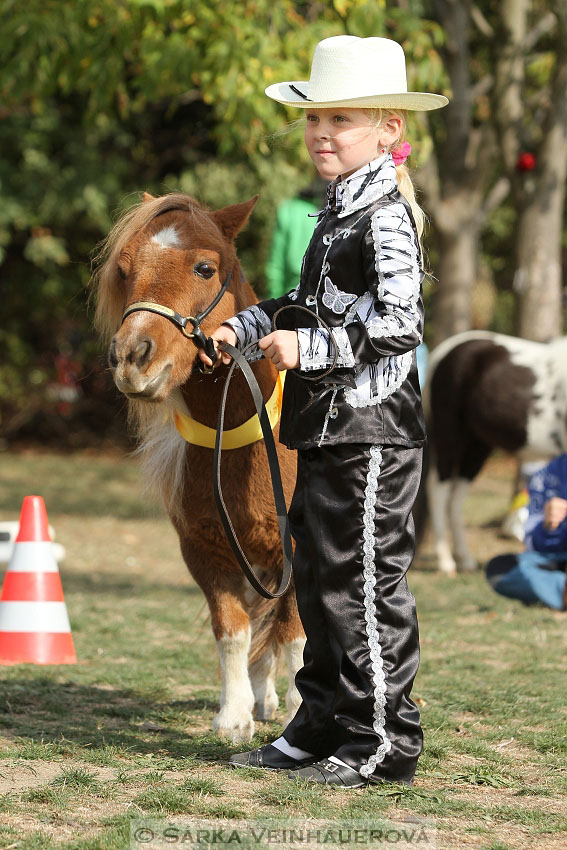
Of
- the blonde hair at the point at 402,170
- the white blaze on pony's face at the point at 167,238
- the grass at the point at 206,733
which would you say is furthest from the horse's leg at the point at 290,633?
the blonde hair at the point at 402,170

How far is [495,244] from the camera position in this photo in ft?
61.2

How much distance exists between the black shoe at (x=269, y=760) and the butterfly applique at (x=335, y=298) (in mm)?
1370

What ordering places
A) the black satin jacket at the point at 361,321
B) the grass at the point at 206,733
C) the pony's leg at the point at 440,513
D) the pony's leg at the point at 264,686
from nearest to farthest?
the grass at the point at 206,733, the black satin jacket at the point at 361,321, the pony's leg at the point at 264,686, the pony's leg at the point at 440,513

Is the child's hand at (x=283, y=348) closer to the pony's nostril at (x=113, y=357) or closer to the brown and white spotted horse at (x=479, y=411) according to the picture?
the pony's nostril at (x=113, y=357)

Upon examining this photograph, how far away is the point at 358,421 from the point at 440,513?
223 inches

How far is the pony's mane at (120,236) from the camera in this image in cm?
362

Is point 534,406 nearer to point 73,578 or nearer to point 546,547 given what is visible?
point 546,547

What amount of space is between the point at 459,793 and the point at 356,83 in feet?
6.88

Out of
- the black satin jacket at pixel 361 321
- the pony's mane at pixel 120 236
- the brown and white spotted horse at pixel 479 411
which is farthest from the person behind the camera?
the brown and white spotted horse at pixel 479 411

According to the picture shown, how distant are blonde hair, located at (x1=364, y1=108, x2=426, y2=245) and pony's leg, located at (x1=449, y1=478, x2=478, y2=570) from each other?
220 inches

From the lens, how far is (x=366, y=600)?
3209mm

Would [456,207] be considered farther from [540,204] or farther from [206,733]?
[206,733]

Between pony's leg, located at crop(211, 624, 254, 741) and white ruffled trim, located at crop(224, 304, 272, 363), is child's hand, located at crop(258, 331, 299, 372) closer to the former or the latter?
white ruffled trim, located at crop(224, 304, 272, 363)

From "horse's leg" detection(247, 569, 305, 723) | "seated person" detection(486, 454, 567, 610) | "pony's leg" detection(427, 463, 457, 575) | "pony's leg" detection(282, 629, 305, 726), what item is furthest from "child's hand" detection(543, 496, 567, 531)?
"pony's leg" detection(282, 629, 305, 726)
